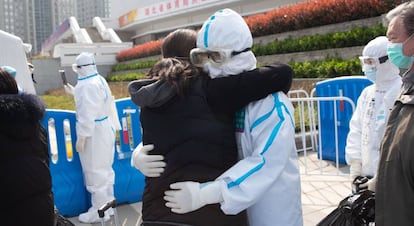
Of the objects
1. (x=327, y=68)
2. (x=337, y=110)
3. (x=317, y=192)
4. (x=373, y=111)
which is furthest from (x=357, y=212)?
(x=327, y=68)

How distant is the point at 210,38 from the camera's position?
5.58 ft

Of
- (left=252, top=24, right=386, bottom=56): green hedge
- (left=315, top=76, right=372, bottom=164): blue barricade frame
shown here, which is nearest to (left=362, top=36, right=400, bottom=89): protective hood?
(left=315, top=76, right=372, bottom=164): blue barricade frame

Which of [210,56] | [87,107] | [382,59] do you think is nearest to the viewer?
[210,56]

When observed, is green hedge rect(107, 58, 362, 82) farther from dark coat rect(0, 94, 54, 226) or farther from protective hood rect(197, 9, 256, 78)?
dark coat rect(0, 94, 54, 226)

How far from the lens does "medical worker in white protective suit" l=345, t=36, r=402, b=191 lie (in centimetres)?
293

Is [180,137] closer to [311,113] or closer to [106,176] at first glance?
[106,176]

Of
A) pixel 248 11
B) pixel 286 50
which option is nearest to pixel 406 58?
pixel 286 50

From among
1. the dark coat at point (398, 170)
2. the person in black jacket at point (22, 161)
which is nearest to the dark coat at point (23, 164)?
the person in black jacket at point (22, 161)

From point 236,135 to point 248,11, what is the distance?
22.2m

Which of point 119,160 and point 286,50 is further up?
point 286,50

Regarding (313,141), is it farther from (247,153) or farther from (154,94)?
(154,94)

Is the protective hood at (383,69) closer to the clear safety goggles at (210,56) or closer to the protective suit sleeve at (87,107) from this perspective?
the clear safety goggles at (210,56)

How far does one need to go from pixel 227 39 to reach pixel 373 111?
5.76 feet

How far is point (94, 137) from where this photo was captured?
4.38 m
